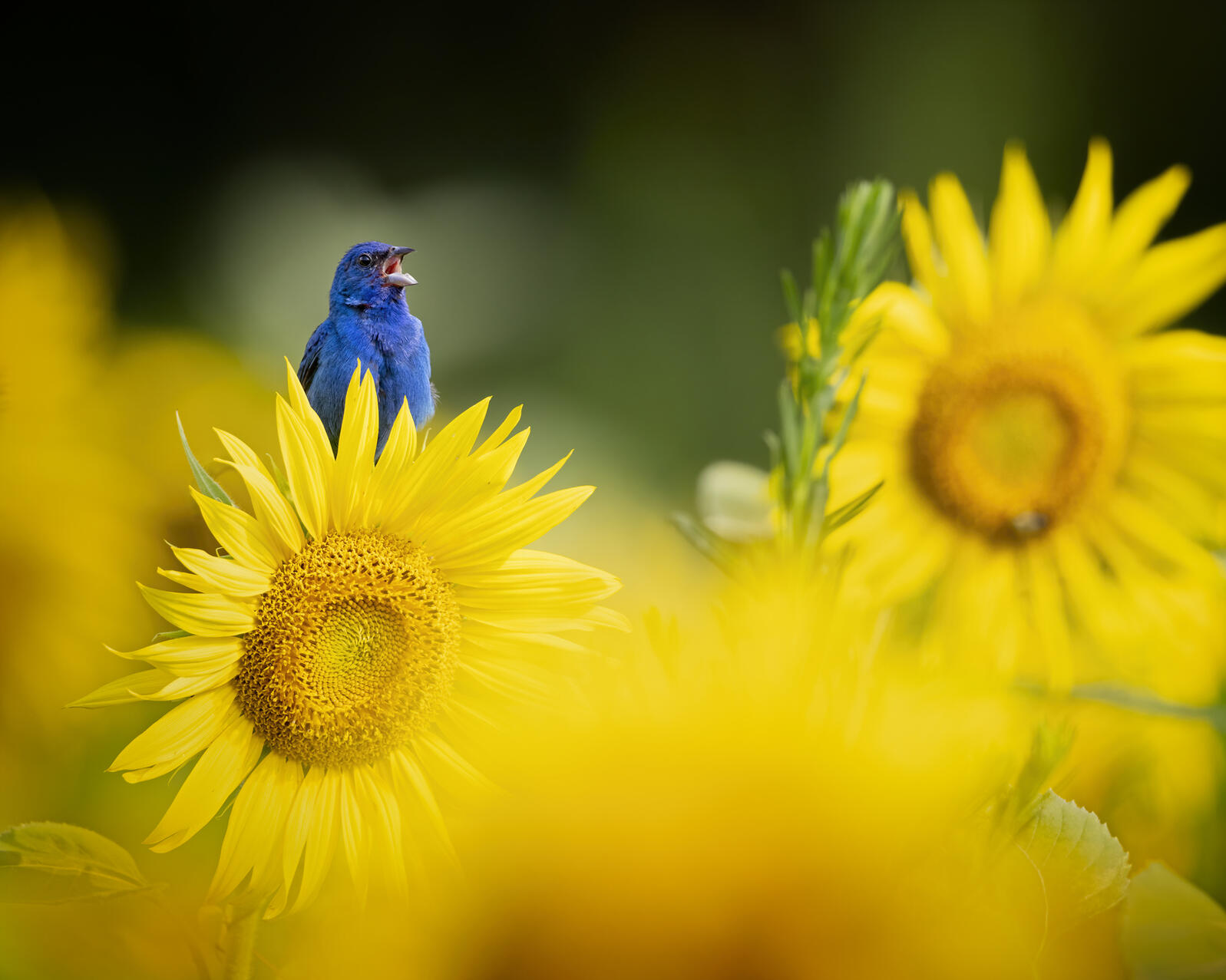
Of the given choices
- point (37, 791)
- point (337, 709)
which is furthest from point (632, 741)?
point (37, 791)

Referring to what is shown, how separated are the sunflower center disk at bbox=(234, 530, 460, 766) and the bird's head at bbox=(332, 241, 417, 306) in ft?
0.16

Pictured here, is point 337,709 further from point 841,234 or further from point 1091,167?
point 1091,167

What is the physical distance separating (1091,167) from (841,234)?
0.14m

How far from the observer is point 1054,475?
1.02ft

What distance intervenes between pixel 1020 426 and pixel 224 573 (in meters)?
0.26

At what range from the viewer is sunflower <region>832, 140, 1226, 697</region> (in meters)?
0.27

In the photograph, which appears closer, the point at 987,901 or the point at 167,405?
the point at 987,901

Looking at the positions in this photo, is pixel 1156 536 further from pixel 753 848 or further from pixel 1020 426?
pixel 753 848

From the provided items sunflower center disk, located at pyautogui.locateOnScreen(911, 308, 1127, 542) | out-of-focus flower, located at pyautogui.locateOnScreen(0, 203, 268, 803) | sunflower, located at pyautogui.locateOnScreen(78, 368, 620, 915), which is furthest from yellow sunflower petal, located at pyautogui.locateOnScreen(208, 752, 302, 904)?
sunflower center disk, located at pyautogui.locateOnScreen(911, 308, 1127, 542)

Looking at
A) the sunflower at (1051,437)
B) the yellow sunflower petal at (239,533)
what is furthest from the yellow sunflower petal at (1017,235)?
the yellow sunflower petal at (239,533)

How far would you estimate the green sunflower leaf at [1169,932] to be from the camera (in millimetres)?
160

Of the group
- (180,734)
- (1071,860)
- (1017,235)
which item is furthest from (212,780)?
(1017,235)

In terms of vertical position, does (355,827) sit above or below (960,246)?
below

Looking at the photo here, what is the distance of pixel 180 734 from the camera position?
0.50 feet
